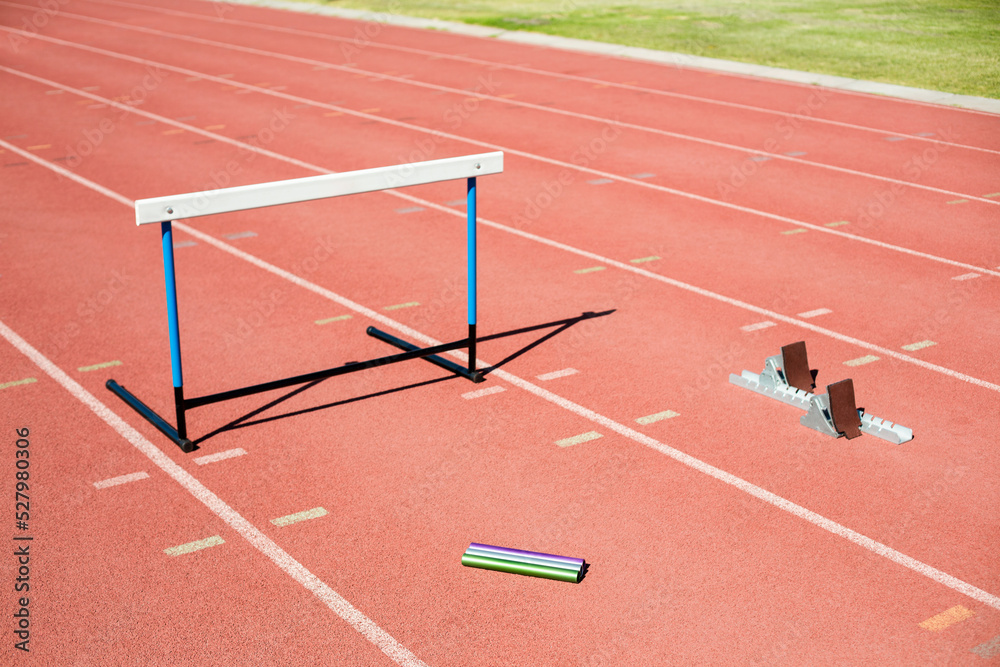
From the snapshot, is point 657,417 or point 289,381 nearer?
point 289,381

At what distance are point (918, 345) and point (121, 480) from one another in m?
6.11

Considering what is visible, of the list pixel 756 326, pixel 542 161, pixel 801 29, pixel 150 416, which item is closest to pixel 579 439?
pixel 756 326

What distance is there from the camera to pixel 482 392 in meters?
7.24

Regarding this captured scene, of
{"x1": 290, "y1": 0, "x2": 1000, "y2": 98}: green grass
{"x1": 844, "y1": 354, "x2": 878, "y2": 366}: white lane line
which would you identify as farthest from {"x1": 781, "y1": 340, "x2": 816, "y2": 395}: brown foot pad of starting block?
{"x1": 290, "y1": 0, "x2": 1000, "y2": 98}: green grass

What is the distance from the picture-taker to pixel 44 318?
835 centimetres

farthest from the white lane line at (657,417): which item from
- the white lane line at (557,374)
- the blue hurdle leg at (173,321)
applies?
the blue hurdle leg at (173,321)

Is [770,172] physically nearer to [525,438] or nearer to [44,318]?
[525,438]

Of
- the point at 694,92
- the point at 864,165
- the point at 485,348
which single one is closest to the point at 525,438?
the point at 485,348

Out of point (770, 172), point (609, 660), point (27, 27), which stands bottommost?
point (609, 660)

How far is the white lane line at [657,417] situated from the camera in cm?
680

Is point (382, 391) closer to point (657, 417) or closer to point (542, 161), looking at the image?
point (657, 417)

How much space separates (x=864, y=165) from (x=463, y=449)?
30.7ft

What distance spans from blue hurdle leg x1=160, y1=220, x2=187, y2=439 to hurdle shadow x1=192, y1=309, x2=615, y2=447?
257mm

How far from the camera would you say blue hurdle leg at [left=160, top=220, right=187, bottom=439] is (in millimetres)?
5930
